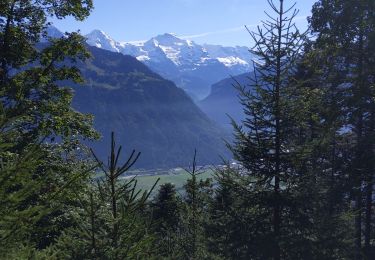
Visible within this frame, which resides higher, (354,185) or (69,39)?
(69,39)

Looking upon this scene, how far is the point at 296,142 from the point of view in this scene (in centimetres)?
1423

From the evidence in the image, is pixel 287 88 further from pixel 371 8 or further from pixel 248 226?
pixel 371 8

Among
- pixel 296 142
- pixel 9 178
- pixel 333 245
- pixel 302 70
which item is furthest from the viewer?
pixel 302 70

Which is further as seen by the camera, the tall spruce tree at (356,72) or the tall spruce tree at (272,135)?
the tall spruce tree at (356,72)

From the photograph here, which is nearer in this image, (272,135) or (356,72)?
(272,135)

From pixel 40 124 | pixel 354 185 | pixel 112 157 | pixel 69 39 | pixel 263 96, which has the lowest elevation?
pixel 354 185

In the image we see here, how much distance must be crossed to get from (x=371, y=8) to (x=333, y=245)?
41.4 feet

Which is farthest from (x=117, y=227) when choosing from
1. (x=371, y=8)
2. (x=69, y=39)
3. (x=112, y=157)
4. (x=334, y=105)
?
(x=371, y=8)

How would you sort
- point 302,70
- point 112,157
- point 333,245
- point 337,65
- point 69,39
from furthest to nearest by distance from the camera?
1. point 302,70
2. point 337,65
3. point 69,39
4. point 333,245
5. point 112,157

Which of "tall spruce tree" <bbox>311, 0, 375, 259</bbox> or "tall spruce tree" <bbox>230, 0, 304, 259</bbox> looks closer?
"tall spruce tree" <bbox>230, 0, 304, 259</bbox>

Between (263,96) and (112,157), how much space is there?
7.90 meters

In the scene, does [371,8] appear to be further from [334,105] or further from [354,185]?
[354,185]

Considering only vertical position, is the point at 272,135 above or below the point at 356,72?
below

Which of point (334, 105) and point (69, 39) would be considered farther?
point (334, 105)
